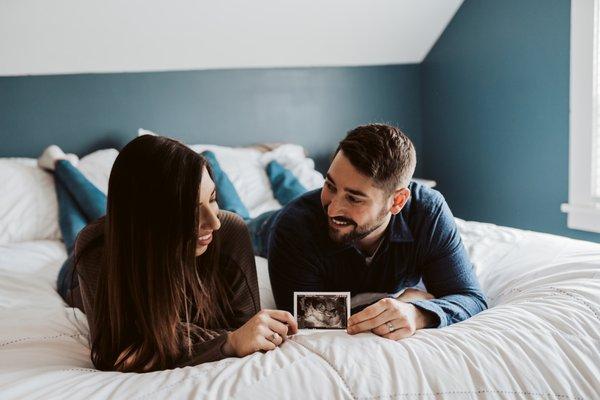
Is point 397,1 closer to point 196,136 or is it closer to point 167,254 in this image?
point 196,136

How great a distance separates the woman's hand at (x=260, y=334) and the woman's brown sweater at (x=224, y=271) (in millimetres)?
33

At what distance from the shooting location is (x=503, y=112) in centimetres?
325

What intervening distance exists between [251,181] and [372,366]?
76.5 inches

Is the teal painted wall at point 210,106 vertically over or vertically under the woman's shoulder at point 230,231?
over

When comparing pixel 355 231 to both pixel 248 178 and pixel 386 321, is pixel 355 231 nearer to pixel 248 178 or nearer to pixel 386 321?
pixel 386 321

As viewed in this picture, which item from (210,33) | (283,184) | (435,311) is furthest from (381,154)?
(210,33)

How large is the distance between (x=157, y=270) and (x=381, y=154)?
578 mm

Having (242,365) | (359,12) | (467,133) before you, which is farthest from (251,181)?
(242,365)

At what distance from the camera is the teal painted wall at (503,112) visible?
2.94m

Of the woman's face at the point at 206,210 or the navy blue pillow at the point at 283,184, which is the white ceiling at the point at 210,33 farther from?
the woman's face at the point at 206,210

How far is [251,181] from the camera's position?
2889mm

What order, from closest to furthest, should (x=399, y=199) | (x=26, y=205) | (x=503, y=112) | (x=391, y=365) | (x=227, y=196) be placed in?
(x=391, y=365) → (x=399, y=199) → (x=26, y=205) → (x=227, y=196) → (x=503, y=112)

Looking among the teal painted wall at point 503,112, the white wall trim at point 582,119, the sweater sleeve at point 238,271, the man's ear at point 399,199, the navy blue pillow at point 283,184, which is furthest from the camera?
the teal painted wall at point 503,112

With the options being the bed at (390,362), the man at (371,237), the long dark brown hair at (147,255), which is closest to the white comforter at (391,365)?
the bed at (390,362)
